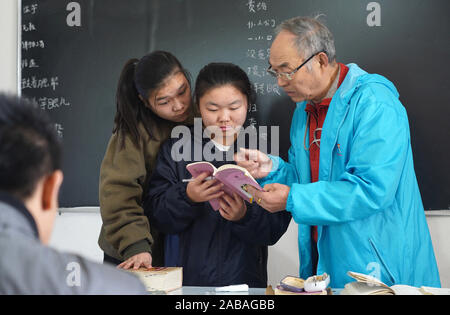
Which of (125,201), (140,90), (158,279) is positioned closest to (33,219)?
(158,279)

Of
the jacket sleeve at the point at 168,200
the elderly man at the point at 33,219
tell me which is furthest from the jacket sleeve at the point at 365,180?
the elderly man at the point at 33,219

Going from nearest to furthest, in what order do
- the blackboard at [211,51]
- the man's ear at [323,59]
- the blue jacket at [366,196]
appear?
the blue jacket at [366,196] → the man's ear at [323,59] → the blackboard at [211,51]

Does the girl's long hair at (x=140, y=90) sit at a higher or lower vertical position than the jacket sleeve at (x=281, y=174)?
higher

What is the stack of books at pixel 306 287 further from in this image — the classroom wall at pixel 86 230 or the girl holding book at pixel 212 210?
the classroom wall at pixel 86 230

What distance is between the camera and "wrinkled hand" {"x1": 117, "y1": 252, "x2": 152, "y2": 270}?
1.79 meters

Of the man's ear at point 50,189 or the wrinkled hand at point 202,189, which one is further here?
the wrinkled hand at point 202,189

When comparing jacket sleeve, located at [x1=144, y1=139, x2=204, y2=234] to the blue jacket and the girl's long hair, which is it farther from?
the blue jacket

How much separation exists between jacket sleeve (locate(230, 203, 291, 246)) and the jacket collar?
1224mm

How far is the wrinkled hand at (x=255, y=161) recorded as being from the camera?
1920 mm

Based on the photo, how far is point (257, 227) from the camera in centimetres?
188

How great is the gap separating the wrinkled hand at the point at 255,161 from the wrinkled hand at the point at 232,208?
0.15 meters

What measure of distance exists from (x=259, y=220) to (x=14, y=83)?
5.97 feet
